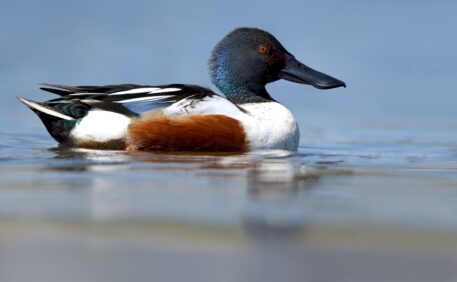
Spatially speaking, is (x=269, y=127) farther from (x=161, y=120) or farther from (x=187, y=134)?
(x=161, y=120)

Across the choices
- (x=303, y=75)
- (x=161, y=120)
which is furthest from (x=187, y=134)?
(x=303, y=75)

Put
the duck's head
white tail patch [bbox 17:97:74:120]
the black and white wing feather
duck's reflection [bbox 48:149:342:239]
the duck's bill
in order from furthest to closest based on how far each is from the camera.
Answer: the duck's bill
the duck's head
white tail patch [bbox 17:97:74:120]
the black and white wing feather
duck's reflection [bbox 48:149:342:239]

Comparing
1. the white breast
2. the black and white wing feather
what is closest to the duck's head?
the white breast

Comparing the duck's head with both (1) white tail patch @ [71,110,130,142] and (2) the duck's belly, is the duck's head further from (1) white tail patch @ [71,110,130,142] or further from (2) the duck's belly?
(1) white tail patch @ [71,110,130,142]

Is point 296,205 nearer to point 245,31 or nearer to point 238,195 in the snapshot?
point 238,195

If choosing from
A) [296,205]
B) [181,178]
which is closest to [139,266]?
[296,205]
